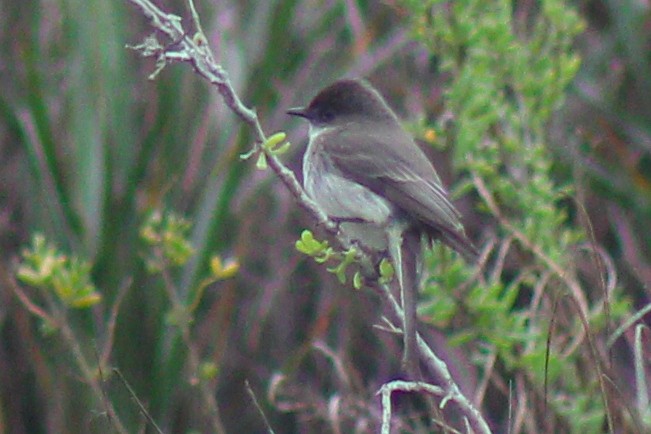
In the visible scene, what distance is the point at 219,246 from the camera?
4992 mm

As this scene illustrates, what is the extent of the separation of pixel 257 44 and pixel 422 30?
82.0 inches

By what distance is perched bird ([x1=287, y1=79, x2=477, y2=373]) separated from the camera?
10.3 feet

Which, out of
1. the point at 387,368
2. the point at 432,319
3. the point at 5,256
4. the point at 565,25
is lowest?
the point at 387,368

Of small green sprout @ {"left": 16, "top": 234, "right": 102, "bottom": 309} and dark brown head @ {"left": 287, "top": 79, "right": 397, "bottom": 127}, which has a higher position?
dark brown head @ {"left": 287, "top": 79, "right": 397, "bottom": 127}

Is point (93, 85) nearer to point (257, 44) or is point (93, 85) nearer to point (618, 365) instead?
point (257, 44)

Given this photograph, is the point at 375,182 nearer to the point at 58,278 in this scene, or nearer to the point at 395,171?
the point at 395,171

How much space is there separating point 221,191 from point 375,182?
1.52 m

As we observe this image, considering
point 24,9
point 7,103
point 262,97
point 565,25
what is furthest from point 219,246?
point 565,25

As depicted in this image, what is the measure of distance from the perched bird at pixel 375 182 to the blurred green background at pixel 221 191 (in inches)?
21.3

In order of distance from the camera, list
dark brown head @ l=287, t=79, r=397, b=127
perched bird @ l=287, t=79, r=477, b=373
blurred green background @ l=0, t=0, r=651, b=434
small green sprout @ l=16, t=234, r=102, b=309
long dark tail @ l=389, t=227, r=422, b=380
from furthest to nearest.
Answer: blurred green background @ l=0, t=0, r=651, b=434 < dark brown head @ l=287, t=79, r=397, b=127 < small green sprout @ l=16, t=234, r=102, b=309 < perched bird @ l=287, t=79, r=477, b=373 < long dark tail @ l=389, t=227, r=422, b=380

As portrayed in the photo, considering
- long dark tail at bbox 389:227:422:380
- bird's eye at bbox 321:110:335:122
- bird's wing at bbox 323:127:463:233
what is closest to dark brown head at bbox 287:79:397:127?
bird's eye at bbox 321:110:335:122

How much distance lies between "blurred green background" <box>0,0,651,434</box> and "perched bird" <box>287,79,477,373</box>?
0.54 meters

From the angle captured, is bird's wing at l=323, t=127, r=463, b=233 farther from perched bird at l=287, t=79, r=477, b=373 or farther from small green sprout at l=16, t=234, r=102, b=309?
small green sprout at l=16, t=234, r=102, b=309

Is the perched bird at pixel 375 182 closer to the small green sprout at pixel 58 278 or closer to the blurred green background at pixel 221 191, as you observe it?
the blurred green background at pixel 221 191
